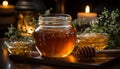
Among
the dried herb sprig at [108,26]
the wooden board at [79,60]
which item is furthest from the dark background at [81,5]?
the wooden board at [79,60]

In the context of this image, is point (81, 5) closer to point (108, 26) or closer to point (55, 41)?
point (108, 26)

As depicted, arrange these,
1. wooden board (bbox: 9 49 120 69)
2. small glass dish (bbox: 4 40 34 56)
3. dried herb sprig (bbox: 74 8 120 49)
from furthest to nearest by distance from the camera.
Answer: dried herb sprig (bbox: 74 8 120 49)
small glass dish (bbox: 4 40 34 56)
wooden board (bbox: 9 49 120 69)

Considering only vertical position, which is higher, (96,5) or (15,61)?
(96,5)

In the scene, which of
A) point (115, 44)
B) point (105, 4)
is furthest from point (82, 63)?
point (105, 4)

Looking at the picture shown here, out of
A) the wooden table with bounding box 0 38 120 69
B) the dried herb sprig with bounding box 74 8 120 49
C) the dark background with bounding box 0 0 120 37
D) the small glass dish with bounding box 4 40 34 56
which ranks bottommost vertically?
the wooden table with bounding box 0 38 120 69

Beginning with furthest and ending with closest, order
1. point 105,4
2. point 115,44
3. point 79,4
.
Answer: point 79,4, point 105,4, point 115,44

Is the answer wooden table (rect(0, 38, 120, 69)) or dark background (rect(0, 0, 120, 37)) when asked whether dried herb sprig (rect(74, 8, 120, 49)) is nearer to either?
wooden table (rect(0, 38, 120, 69))

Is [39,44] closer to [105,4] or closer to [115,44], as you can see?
[115,44]

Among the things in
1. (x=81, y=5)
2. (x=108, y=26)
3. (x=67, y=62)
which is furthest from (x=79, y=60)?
(x=81, y=5)

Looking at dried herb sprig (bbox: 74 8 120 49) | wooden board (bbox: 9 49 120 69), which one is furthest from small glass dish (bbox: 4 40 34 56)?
dried herb sprig (bbox: 74 8 120 49)
